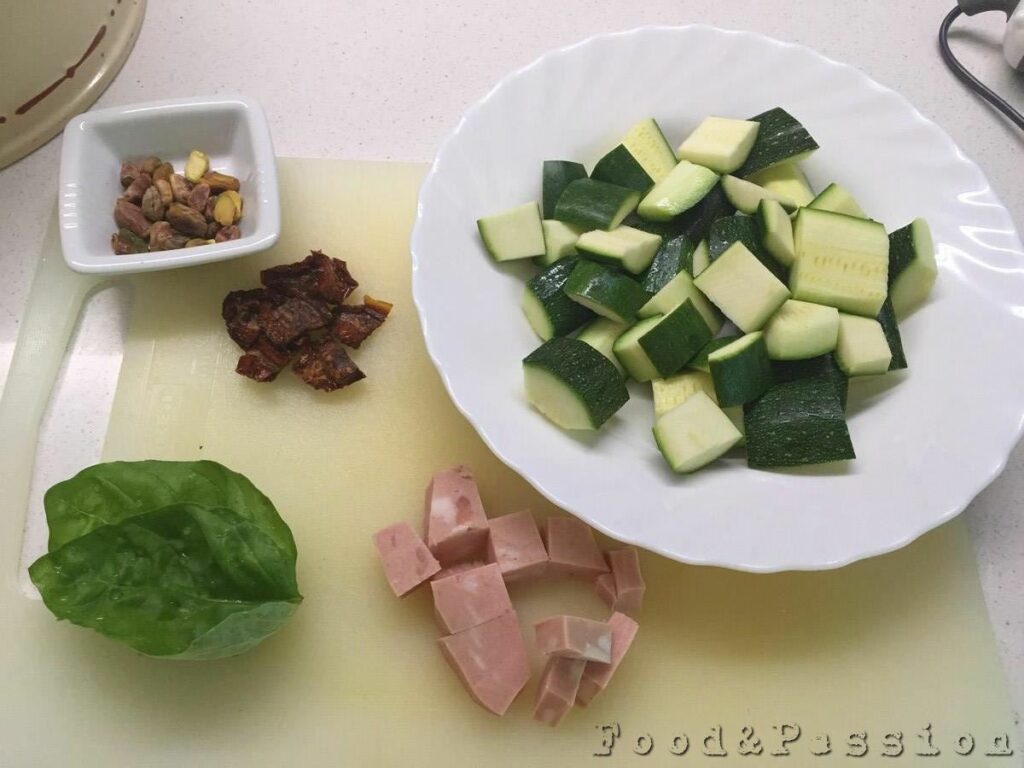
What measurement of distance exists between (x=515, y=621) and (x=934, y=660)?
0.81 metres

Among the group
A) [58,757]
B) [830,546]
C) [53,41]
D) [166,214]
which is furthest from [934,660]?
[53,41]

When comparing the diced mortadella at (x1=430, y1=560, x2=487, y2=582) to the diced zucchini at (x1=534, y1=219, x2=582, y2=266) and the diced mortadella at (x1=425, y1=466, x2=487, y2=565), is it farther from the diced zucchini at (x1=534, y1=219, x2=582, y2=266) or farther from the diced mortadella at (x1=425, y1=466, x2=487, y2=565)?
the diced zucchini at (x1=534, y1=219, x2=582, y2=266)

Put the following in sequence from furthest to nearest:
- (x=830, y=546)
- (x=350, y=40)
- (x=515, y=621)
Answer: (x=350, y=40)
(x=515, y=621)
(x=830, y=546)

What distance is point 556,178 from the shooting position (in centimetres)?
166

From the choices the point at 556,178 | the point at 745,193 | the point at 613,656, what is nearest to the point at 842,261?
the point at 745,193

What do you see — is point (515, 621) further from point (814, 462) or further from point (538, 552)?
point (814, 462)

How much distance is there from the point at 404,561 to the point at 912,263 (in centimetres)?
111

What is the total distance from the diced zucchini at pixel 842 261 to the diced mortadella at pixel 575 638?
75 cm

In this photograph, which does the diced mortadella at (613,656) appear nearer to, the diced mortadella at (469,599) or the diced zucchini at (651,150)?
the diced mortadella at (469,599)

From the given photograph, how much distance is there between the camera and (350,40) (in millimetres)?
2156

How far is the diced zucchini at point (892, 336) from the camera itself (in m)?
1.53

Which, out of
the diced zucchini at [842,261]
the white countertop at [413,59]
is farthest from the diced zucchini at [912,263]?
the white countertop at [413,59]

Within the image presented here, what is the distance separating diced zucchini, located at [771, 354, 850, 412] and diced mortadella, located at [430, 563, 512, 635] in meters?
0.66

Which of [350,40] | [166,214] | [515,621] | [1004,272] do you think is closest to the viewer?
[515,621]
